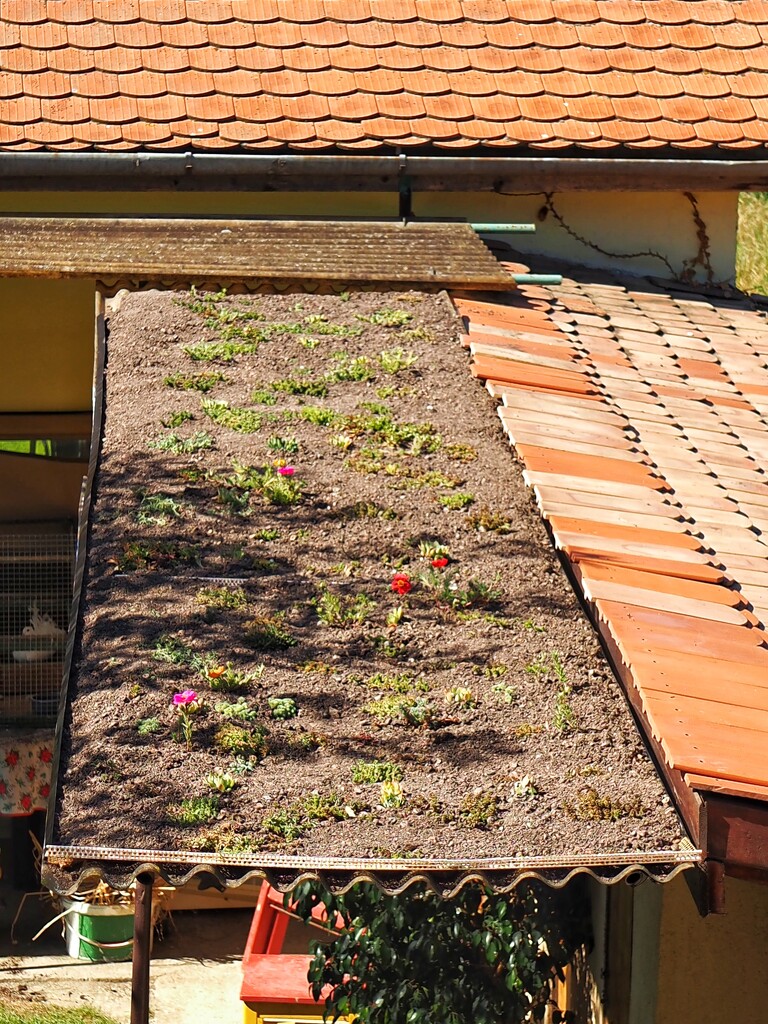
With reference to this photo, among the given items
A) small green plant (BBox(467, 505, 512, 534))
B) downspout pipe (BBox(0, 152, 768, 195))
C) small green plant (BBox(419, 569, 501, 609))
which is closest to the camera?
small green plant (BBox(419, 569, 501, 609))

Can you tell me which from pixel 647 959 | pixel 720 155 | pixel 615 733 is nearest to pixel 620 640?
pixel 615 733

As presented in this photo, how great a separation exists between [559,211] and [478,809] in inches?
208

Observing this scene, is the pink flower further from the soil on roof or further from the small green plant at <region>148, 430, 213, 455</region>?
the small green plant at <region>148, 430, 213, 455</region>

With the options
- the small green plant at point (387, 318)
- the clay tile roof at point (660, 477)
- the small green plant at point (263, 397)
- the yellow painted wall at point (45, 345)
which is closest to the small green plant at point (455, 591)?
the clay tile roof at point (660, 477)

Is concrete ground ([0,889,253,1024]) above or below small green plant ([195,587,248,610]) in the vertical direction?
below

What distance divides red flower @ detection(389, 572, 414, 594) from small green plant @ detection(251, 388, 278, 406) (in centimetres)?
136

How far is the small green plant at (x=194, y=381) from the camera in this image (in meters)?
5.17

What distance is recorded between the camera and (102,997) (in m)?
8.03

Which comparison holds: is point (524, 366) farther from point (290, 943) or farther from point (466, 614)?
point (290, 943)

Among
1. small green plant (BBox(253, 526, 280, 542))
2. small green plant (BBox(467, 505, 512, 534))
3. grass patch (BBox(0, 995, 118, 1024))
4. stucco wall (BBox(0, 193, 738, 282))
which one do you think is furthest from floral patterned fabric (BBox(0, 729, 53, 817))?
small green plant (BBox(467, 505, 512, 534))

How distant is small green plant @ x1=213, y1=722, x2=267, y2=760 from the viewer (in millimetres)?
3141

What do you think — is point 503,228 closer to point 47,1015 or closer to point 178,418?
point 178,418

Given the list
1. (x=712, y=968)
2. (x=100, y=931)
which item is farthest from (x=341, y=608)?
(x=100, y=931)

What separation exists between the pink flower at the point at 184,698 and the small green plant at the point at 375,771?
0.44 m
